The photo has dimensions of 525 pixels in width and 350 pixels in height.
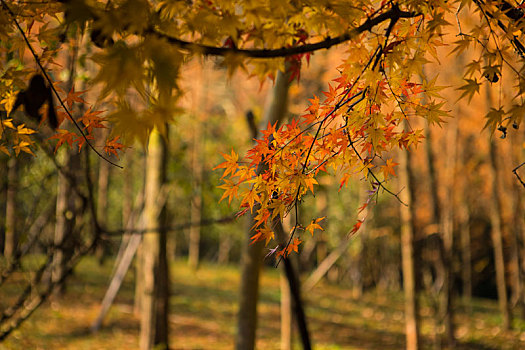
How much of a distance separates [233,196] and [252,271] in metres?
1.16

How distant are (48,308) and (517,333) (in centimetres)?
801

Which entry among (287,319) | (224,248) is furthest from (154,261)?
(224,248)

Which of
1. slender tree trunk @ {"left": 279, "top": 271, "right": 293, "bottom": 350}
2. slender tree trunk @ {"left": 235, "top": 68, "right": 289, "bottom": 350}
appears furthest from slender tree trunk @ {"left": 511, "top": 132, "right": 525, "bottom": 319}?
slender tree trunk @ {"left": 235, "top": 68, "right": 289, "bottom": 350}

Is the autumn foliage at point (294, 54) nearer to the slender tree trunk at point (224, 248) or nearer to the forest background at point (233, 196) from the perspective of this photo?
the forest background at point (233, 196)

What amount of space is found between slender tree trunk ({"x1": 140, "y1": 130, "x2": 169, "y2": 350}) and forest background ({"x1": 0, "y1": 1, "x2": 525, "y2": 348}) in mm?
26

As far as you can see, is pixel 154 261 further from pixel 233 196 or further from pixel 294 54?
pixel 294 54

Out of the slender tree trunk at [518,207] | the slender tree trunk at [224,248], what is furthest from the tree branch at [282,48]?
the slender tree trunk at [224,248]

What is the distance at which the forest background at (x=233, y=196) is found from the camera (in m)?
1.62

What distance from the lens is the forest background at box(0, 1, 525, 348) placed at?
1617 mm

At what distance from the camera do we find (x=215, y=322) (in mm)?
8531

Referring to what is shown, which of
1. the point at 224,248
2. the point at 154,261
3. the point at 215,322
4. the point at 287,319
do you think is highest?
the point at 154,261

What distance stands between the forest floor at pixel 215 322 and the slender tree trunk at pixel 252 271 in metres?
2.72

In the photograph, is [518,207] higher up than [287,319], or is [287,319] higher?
[518,207]

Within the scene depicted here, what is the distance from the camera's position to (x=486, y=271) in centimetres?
1563
